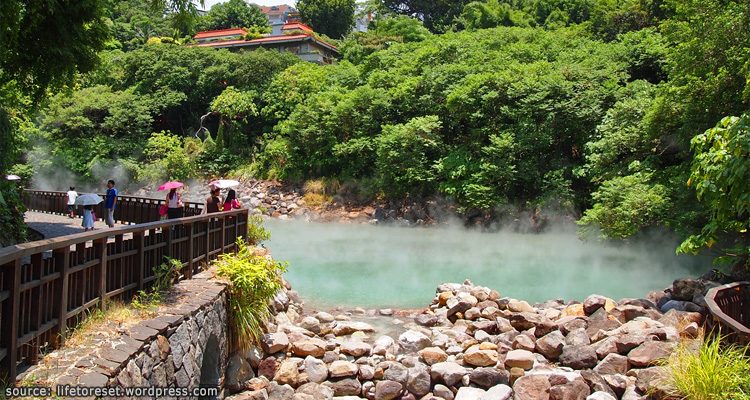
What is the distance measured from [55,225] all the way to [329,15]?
4734 cm

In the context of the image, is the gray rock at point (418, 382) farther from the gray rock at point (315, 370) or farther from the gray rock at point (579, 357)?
the gray rock at point (579, 357)

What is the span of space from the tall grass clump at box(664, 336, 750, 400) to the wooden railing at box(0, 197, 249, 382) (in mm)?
6382

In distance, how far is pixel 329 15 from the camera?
59125 mm

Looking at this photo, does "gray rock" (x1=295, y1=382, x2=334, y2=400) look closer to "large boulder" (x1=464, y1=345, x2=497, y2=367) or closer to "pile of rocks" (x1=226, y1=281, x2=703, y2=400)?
"pile of rocks" (x1=226, y1=281, x2=703, y2=400)

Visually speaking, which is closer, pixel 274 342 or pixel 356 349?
pixel 274 342

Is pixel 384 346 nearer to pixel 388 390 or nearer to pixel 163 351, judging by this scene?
A: pixel 388 390

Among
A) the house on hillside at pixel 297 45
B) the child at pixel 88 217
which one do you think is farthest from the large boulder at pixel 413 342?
the house on hillside at pixel 297 45

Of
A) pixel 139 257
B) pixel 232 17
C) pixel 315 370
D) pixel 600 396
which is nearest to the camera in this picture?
pixel 139 257

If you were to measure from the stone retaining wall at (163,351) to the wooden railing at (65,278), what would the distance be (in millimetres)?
255

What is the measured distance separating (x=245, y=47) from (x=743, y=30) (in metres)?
43.2

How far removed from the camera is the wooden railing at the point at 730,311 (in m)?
5.86


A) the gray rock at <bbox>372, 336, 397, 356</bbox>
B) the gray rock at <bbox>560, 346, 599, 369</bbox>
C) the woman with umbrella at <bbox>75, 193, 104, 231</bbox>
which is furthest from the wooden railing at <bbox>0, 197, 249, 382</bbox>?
the woman with umbrella at <bbox>75, 193, 104, 231</bbox>

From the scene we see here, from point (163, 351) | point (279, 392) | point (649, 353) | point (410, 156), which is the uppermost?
point (410, 156)

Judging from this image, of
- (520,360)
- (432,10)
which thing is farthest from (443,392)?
(432,10)
